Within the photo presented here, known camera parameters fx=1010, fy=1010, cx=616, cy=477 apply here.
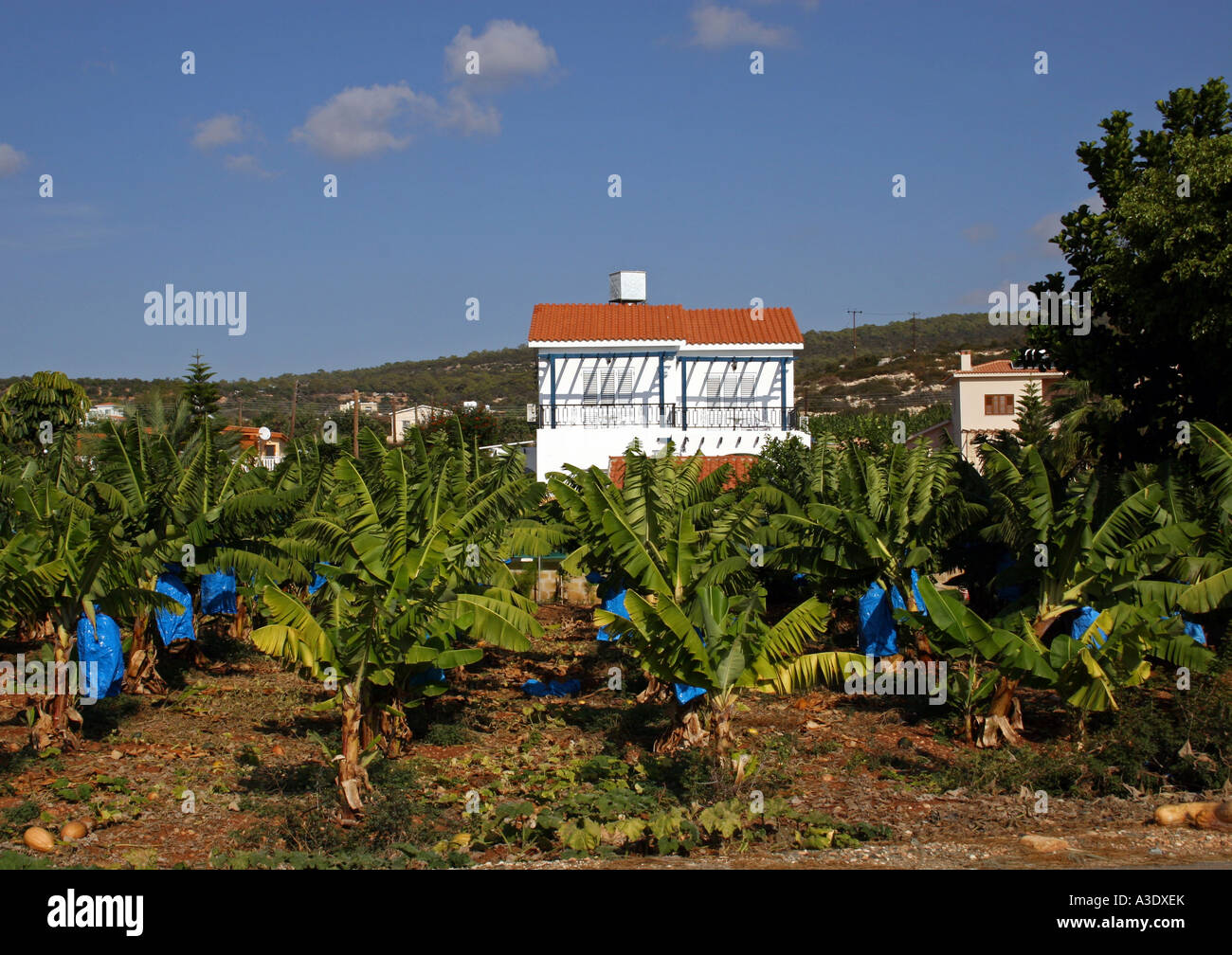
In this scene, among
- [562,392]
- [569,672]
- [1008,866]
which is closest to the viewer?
[1008,866]

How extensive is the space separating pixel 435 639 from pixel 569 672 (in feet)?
21.5

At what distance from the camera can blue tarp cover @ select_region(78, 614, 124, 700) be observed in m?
14.1

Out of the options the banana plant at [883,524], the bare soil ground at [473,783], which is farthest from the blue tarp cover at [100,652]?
the banana plant at [883,524]

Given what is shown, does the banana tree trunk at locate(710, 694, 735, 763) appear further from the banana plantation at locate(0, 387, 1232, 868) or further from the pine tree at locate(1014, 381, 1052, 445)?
the pine tree at locate(1014, 381, 1052, 445)

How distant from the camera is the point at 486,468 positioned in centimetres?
1986

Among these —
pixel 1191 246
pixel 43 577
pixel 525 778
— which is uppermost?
pixel 1191 246

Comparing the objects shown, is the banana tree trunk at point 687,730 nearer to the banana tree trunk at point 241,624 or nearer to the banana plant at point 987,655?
the banana plant at point 987,655

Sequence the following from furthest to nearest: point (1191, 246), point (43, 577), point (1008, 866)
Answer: point (1191, 246) < point (43, 577) < point (1008, 866)

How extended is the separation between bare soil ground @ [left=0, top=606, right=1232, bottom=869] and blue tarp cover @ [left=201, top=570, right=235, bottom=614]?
1.38 meters

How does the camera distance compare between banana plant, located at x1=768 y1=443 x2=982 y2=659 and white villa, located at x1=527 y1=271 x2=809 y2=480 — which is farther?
white villa, located at x1=527 y1=271 x2=809 y2=480

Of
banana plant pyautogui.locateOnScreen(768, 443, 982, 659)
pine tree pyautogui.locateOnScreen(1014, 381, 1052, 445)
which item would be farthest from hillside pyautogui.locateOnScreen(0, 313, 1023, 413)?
banana plant pyautogui.locateOnScreen(768, 443, 982, 659)

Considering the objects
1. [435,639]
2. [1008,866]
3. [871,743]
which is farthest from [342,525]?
[1008,866]
